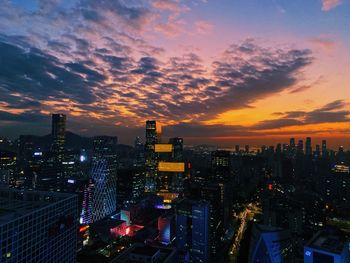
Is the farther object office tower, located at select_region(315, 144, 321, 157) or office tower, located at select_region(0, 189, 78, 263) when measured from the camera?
office tower, located at select_region(315, 144, 321, 157)

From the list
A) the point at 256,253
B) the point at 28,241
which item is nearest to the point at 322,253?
the point at 256,253

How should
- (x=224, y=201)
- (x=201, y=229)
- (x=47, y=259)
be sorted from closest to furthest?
(x=47, y=259) → (x=201, y=229) → (x=224, y=201)

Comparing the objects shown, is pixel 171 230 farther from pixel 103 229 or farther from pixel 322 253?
pixel 322 253

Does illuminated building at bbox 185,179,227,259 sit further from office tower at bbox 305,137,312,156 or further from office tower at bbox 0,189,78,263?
office tower at bbox 305,137,312,156

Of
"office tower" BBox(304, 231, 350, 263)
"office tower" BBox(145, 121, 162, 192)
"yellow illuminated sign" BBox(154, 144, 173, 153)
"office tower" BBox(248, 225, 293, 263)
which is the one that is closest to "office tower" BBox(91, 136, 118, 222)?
"office tower" BBox(145, 121, 162, 192)

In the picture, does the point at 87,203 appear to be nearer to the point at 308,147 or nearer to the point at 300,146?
the point at 300,146

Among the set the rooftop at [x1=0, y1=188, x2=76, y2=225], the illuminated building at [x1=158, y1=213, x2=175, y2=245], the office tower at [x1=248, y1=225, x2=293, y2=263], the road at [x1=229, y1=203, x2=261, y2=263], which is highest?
the rooftop at [x1=0, y1=188, x2=76, y2=225]
